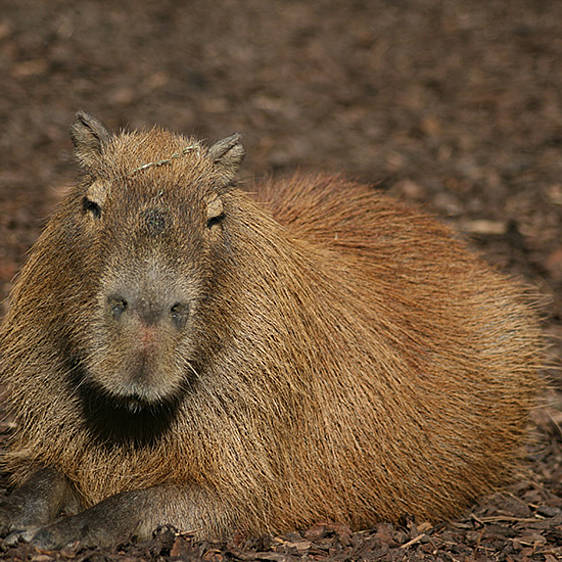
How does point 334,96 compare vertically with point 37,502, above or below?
below

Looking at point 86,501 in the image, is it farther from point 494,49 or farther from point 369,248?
point 494,49

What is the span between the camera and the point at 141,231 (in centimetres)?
303

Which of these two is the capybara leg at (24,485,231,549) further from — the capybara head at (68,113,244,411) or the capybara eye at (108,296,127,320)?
the capybara eye at (108,296,127,320)

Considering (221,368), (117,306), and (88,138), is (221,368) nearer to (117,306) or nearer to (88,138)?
(117,306)

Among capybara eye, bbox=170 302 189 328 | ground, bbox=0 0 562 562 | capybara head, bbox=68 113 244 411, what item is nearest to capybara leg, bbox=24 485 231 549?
capybara head, bbox=68 113 244 411

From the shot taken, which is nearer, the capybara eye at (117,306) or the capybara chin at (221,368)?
the capybara eye at (117,306)

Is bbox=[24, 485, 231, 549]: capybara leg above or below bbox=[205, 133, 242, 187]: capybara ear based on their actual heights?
below

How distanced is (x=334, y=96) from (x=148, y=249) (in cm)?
599

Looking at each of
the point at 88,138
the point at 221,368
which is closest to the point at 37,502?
the point at 221,368

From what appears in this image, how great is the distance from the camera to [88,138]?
10.9ft

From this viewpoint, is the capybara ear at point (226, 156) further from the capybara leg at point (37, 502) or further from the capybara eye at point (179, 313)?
the capybara leg at point (37, 502)

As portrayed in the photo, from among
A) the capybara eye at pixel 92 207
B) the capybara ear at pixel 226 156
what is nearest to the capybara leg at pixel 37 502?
the capybara eye at pixel 92 207

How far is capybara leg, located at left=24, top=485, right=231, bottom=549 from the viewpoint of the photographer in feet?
10.7

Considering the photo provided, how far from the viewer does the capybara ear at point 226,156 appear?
132 inches
